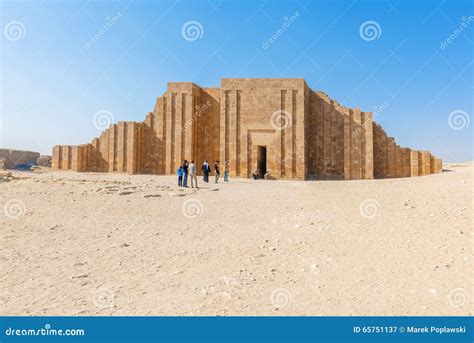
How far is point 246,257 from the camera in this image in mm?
5832

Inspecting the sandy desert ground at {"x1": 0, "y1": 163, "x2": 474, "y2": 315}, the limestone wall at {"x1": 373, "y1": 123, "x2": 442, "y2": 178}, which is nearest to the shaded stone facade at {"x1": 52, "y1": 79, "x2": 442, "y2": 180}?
the limestone wall at {"x1": 373, "y1": 123, "x2": 442, "y2": 178}

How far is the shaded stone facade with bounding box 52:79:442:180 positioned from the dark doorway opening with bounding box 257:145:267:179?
0.25 feet

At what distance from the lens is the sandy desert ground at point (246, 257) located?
406cm

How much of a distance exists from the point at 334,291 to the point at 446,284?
1.51 meters

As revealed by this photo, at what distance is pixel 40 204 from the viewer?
1096cm

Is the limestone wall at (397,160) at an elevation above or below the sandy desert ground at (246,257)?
above

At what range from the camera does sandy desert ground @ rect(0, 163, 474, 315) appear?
4.06 metres

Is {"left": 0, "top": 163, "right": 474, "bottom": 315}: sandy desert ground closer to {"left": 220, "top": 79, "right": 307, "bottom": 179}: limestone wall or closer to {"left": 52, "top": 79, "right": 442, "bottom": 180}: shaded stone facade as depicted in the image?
{"left": 220, "top": 79, "right": 307, "bottom": 179}: limestone wall

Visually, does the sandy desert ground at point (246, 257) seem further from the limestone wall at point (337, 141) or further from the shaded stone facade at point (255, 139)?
the limestone wall at point (337, 141)

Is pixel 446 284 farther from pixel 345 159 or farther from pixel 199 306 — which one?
pixel 345 159

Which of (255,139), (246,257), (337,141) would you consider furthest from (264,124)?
(246,257)

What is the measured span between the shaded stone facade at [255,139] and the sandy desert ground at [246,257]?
13.9m

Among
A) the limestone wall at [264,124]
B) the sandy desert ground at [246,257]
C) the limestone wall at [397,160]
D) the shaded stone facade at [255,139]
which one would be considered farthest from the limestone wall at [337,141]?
the sandy desert ground at [246,257]

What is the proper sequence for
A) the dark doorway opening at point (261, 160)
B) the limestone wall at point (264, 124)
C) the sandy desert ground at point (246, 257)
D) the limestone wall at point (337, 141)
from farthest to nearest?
the limestone wall at point (337, 141) < the dark doorway opening at point (261, 160) < the limestone wall at point (264, 124) < the sandy desert ground at point (246, 257)
